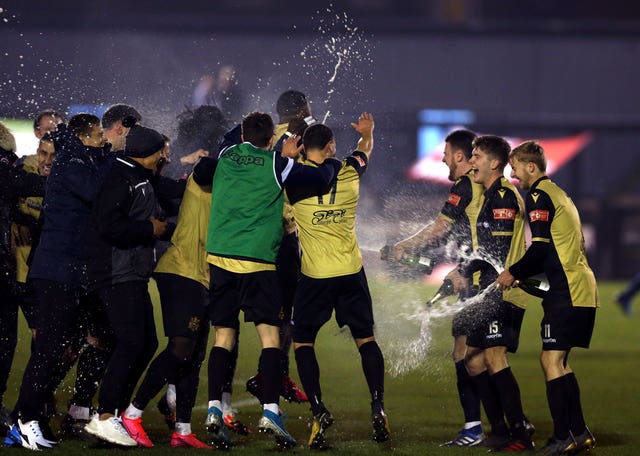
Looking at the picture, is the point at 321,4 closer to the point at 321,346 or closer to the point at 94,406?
the point at 321,346

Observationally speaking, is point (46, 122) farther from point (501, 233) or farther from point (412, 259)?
point (501, 233)

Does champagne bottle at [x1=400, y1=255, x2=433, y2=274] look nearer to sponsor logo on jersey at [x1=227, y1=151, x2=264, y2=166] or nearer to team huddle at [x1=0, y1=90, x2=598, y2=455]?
team huddle at [x1=0, y1=90, x2=598, y2=455]

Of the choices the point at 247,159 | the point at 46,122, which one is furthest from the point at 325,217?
the point at 46,122

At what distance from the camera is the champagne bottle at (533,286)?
22.7 feet

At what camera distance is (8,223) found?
7.37 metres

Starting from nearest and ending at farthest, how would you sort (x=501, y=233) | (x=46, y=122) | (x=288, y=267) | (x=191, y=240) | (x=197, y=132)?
(x=191, y=240), (x=501, y=233), (x=288, y=267), (x=46, y=122), (x=197, y=132)

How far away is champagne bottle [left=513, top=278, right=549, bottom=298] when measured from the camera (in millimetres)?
6906

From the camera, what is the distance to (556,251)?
6887mm

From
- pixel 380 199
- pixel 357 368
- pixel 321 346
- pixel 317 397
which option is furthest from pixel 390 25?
pixel 317 397

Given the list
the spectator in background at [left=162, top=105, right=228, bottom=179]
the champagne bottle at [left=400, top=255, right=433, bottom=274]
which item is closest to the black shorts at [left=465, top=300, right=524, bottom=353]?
the champagne bottle at [left=400, top=255, right=433, bottom=274]

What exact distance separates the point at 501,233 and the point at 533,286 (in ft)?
1.44

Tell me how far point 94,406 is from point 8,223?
5.20 ft

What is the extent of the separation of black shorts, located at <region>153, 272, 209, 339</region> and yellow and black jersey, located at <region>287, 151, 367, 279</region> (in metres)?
0.68

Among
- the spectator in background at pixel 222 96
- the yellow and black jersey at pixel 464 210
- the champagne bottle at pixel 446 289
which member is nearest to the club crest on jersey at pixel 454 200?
the yellow and black jersey at pixel 464 210
